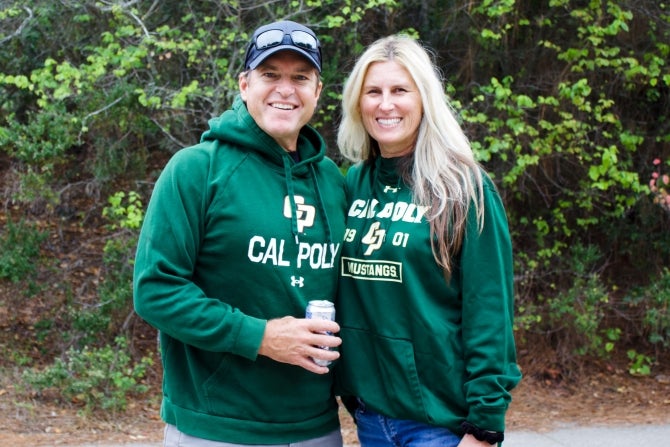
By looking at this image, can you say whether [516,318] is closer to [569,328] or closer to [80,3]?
A: [569,328]

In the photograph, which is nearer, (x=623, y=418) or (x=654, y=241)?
(x=623, y=418)

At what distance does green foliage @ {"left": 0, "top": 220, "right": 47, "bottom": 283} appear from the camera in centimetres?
759

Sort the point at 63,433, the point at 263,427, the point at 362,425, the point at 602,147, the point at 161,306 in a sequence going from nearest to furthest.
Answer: the point at 161,306 → the point at 263,427 → the point at 362,425 → the point at 63,433 → the point at 602,147

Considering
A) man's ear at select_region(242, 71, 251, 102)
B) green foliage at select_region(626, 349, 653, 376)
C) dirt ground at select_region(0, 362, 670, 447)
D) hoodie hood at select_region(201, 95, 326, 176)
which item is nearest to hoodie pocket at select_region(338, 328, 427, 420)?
hoodie hood at select_region(201, 95, 326, 176)

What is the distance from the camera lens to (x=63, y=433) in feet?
19.7

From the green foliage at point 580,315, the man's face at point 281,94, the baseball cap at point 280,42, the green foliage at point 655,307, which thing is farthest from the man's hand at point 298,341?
the green foliage at point 655,307

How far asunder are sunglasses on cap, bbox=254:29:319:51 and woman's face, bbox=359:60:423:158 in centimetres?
36

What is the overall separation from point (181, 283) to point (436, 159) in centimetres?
105

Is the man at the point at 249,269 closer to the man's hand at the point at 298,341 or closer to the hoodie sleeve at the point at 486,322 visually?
the man's hand at the point at 298,341

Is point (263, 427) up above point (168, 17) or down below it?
below

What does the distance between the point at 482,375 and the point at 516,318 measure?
4910 millimetres

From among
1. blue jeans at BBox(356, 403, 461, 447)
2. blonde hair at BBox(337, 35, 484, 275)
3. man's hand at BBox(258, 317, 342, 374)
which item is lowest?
blue jeans at BBox(356, 403, 461, 447)

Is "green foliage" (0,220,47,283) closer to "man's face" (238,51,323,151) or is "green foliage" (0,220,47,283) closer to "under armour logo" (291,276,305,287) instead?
"man's face" (238,51,323,151)

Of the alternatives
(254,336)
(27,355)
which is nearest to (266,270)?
(254,336)
